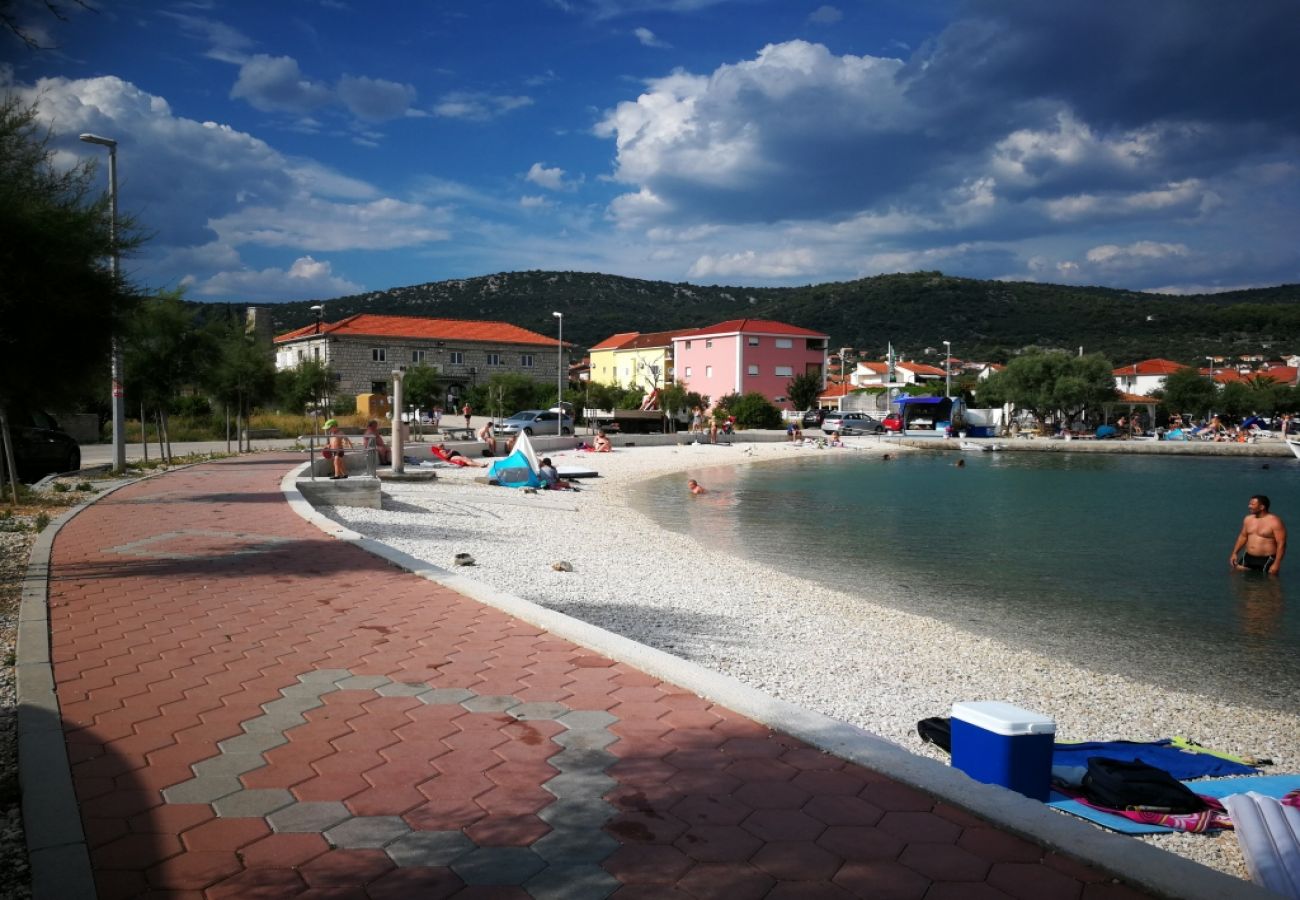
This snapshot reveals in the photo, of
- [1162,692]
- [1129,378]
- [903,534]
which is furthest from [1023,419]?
[1162,692]

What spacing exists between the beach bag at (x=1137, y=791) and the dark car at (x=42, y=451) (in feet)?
67.4

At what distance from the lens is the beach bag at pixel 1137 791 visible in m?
4.57

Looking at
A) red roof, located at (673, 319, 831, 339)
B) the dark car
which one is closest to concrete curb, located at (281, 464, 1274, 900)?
the dark car

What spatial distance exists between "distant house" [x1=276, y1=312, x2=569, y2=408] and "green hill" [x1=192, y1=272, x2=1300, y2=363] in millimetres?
37855

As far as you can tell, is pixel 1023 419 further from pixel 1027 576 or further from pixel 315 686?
pixel 315 686

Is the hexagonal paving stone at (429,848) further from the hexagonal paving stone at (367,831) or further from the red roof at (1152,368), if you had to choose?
the red roof at (1152,368)

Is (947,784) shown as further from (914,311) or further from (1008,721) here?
(914,311)

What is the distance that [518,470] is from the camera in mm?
22734

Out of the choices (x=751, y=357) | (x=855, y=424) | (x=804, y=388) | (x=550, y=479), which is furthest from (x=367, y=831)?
(x=751, y=357)

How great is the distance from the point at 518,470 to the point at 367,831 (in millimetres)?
19527

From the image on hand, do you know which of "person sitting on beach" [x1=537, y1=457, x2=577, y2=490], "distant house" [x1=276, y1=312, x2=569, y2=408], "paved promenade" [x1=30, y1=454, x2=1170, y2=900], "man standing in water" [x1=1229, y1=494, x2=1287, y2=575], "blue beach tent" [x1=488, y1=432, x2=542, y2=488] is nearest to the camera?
"paved promenade" [x1=30, y1=454, x2=1170, y2=900]

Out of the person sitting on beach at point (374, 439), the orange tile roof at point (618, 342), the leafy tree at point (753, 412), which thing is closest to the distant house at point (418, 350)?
the orange tile roof at point (618, 342)

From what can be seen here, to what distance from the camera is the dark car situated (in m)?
18.8

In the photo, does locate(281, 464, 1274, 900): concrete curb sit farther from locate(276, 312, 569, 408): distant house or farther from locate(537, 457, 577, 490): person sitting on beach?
locate(276, 312, 569, 408): distant house
